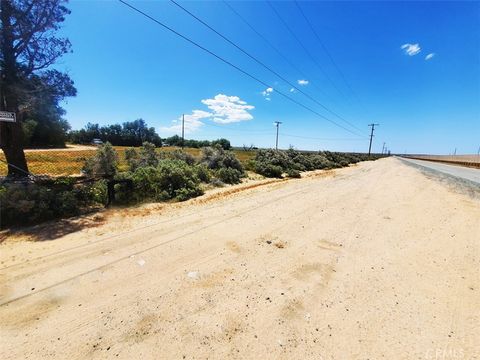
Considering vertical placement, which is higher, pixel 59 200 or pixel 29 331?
pixel 59 200

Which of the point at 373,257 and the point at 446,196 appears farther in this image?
the point at 446,196

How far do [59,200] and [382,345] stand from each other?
7.95m

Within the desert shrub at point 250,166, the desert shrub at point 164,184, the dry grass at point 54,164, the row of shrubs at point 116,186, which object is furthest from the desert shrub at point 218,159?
the desert shrub at point 164,184

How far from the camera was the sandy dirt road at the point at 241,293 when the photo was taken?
2.61m

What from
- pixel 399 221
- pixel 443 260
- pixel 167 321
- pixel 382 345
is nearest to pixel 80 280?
pixel 167 321

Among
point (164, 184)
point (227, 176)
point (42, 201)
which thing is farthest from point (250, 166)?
point (42, 201)

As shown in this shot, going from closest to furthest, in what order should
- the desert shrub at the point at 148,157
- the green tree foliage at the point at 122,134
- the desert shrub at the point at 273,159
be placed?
the desert shrub at the point at 148,157 < the desert shrub at the point at 273,159 < the green tree foliage at the point at 122,134

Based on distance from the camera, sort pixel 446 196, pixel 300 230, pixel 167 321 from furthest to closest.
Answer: pixel 446 196, pixel 300 230, pixel 167 321

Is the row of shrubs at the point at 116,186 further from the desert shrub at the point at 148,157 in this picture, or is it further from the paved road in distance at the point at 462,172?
the paved road in distance at the point at 462,172

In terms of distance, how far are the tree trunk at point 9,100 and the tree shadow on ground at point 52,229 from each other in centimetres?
227

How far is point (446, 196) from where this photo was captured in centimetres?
1180

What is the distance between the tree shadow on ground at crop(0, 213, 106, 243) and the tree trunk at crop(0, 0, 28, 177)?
2.27 meters

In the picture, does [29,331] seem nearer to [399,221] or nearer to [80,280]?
[80,280]

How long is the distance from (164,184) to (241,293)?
7717 millimetres
